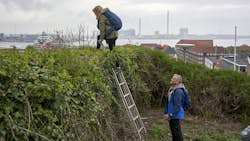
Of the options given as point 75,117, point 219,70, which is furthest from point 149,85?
point 75,117

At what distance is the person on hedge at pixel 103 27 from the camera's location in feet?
29.7

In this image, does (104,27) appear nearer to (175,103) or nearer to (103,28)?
(103,28)

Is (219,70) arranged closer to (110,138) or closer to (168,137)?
(168,137)

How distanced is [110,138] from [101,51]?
2264 mm

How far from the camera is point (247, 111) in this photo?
36.6 feet

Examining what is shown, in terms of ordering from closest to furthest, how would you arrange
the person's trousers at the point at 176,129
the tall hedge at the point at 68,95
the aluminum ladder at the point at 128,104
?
the tall hedge at the point at 68,95, the person's trousers at the point at 176,129, the aluminum ladder at the point at 128,104

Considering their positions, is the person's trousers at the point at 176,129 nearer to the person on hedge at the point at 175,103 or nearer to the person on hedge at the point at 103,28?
the person on hedge at the point at 175,103

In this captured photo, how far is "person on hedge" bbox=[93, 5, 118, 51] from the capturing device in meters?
9.04

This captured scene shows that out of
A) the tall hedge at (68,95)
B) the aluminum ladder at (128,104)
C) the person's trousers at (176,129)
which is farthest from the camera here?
the aluminum ladder at (128,104)

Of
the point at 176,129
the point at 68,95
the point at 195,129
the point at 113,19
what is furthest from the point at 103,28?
the point at 68,95

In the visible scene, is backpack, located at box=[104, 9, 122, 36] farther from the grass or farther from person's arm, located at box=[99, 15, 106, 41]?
the grass

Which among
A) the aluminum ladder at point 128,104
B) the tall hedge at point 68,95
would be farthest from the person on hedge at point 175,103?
the tall hedge at point 68,95

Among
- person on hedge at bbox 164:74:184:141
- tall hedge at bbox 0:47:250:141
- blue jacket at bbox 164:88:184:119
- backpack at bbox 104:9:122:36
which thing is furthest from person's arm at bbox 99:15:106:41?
blue jacket at bbox 164:88:184:119

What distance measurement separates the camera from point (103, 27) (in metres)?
9.06
